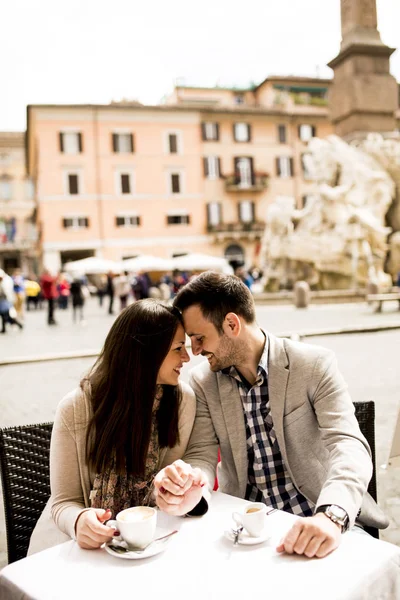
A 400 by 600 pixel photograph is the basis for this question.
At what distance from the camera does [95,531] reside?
1577mm

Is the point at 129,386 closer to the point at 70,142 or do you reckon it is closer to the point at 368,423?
the point at 368,423

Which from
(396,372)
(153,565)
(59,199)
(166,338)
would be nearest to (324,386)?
(166,338)

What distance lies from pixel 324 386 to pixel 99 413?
796mm

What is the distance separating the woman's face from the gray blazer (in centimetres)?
23

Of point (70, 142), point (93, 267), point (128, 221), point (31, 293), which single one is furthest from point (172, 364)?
point (70, 142)

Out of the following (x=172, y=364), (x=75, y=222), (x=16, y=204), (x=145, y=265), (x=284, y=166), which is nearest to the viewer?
(x=172, y=364)

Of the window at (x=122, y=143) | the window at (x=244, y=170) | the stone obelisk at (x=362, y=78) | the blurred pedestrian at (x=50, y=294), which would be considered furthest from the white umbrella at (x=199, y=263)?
the window at (x=244, y=170)

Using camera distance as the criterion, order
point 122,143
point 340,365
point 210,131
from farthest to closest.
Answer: point 210,131 < point 122,143 < point 340,365

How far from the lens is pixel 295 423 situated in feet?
7.04

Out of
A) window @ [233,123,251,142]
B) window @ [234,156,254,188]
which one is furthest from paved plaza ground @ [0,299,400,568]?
window @ [233,123,251,142]

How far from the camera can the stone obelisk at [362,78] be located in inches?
627

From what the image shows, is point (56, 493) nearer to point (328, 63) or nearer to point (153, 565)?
point (153, 565)

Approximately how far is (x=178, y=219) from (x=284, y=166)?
8.78 m

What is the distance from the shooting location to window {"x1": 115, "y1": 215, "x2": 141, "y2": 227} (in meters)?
37.8
